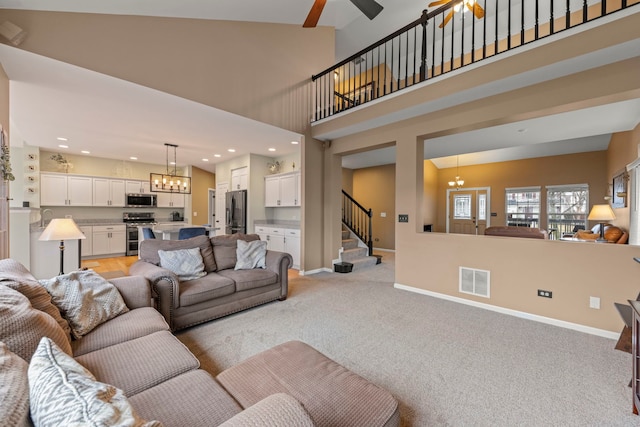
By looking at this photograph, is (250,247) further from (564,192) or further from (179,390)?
(564,192)

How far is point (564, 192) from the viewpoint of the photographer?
686cm

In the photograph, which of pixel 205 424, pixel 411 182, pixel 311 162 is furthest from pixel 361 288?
pixel 205 424

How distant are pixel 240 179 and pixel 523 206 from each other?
7868mm

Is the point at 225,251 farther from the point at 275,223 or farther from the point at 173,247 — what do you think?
the point at 275,223

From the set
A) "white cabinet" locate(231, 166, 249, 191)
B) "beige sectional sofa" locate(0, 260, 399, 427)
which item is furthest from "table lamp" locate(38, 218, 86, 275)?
"white cabinet" locate(231, 166, 249, 191)

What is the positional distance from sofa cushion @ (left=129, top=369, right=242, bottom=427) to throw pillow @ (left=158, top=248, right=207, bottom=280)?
1.94 meters

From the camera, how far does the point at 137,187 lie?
7477mm

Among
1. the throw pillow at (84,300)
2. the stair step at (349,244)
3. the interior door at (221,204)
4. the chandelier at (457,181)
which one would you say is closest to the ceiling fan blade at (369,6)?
the throw pillow at (84,300)

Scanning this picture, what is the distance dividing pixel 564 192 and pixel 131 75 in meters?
9.41

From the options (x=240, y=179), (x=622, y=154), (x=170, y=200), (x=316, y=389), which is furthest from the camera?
(x=170, y=200)

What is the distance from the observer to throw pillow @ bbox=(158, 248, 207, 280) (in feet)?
10.1

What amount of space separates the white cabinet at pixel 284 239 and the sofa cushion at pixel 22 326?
13.7ft

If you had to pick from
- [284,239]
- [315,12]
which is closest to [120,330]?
[315,12]

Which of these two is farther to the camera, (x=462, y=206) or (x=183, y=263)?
(x=462, y=206)
